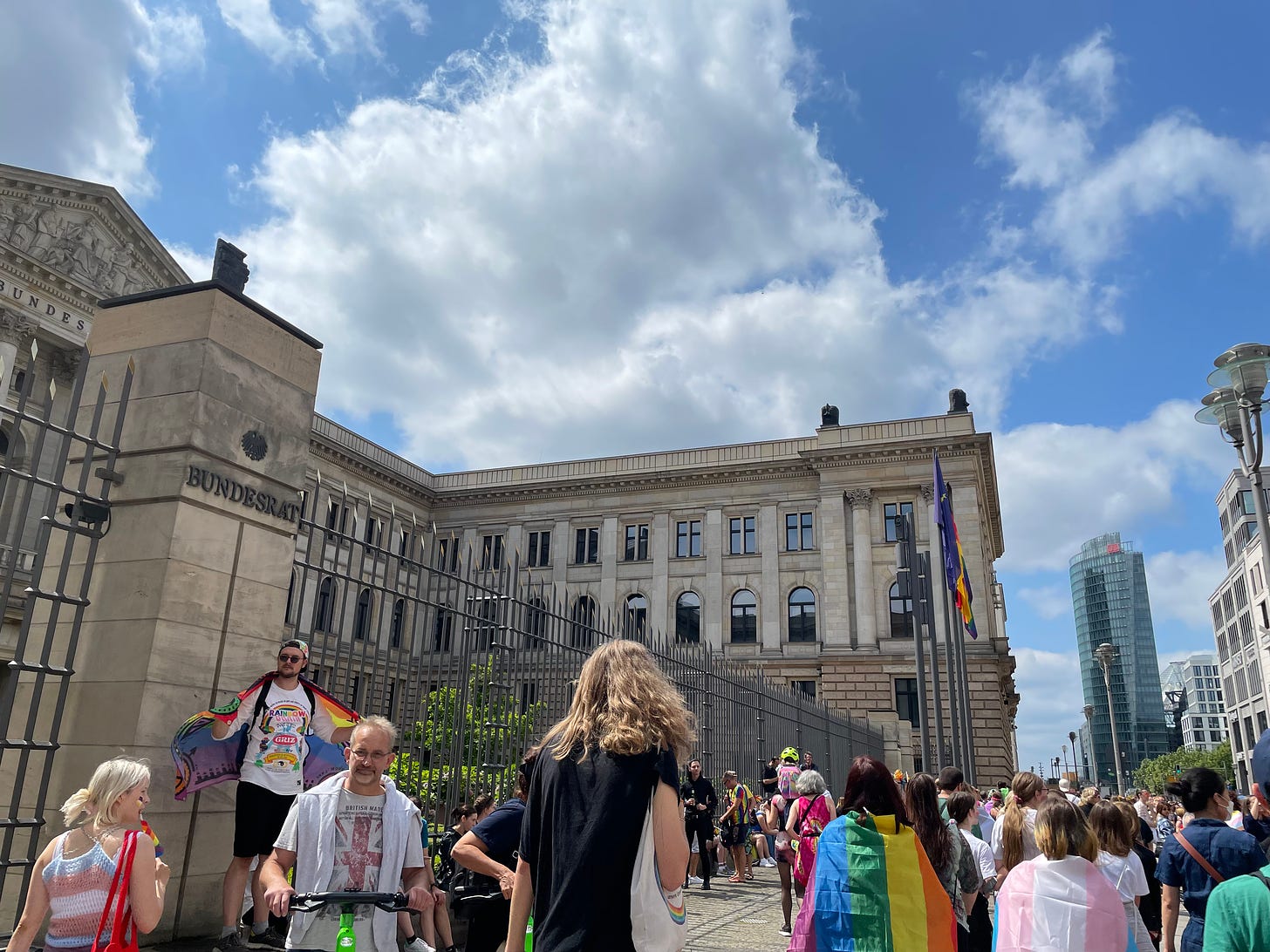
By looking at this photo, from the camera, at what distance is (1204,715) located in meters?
150

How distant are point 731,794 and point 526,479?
35166mm

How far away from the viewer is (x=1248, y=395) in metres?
11.7

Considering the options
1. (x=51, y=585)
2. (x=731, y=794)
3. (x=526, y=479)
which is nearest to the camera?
(x=51, y=585)

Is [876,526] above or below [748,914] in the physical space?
above

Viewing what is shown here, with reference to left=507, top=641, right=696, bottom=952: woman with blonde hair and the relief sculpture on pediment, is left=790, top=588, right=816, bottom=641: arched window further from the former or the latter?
left=507, top=641, right=696, bottom=952: woman with blonde hair

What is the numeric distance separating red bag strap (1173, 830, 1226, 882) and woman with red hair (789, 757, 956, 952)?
2.11 meters

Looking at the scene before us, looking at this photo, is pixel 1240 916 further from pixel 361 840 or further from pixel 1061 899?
pixel 361 840

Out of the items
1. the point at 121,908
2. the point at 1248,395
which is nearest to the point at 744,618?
the point at 1248,395

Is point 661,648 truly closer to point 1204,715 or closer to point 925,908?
point 925,908

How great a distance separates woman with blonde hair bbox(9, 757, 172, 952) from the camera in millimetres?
3428

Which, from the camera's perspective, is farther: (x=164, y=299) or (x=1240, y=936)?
(x=164, y=299)

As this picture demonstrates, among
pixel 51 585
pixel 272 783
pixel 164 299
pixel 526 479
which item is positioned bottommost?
pixel 272 783

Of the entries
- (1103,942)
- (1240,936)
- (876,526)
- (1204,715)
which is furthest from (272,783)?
(1204,715)

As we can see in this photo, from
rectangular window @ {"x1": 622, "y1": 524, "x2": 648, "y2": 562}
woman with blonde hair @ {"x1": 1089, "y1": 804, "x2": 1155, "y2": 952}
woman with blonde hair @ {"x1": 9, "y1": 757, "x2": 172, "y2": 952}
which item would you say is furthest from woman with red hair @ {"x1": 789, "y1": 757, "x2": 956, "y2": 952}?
rectangular window @ {"x1": 622, "y1": 524, "x2": 648, "y2": 562}
